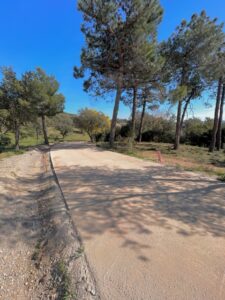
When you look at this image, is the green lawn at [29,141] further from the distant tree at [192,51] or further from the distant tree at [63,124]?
the distant tree at [192,51]

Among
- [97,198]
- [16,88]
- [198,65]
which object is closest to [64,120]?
[16,88]

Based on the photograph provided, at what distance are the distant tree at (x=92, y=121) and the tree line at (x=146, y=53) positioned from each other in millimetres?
10191

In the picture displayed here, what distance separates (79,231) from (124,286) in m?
1.08

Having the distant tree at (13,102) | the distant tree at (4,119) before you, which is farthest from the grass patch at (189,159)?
the distant tree at (4,119)

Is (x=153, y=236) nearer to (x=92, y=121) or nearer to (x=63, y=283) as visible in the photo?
(x=63, y=283)

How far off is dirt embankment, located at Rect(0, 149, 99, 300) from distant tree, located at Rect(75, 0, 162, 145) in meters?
10.6

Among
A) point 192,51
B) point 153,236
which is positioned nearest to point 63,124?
point 192,51

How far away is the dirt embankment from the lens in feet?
5.48

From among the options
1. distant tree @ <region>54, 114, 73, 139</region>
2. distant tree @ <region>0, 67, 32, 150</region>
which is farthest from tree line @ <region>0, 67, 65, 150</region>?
distant tree @ <region>54, 114, 73, 139</region>

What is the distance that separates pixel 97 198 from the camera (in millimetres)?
3617

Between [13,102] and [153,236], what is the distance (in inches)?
536

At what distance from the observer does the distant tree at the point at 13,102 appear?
11.9 m

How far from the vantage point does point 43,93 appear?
15695mm

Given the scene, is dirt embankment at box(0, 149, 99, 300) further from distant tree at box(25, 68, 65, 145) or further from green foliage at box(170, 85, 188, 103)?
distant tree at box(25, 68, 65, 145)
